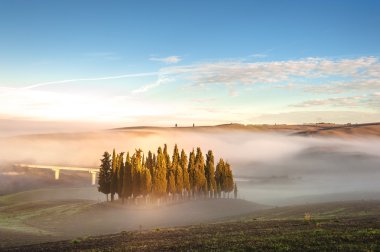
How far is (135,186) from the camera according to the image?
110 metres

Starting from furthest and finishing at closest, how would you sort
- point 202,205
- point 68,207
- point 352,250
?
point 202,205 → point 68,207 → point 352,250

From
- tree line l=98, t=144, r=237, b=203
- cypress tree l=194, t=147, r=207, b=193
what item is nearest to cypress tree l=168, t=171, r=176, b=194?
tree line l=98, t=144, r=237, b=203

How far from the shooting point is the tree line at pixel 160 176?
11025 cm

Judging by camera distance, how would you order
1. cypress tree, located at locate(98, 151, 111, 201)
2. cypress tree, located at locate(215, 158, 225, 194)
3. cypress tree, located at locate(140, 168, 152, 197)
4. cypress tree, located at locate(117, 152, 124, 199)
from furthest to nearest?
cypress tree, located at locate(215, 158, 225, 194) → cypress tree, located at locate(98, 151, 111, 201) → cypress tree, located at locate(117, 152, 124, 199) → cypress tree, located at locate(140, 168, 152, 197)

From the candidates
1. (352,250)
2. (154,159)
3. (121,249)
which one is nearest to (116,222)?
(154,159)

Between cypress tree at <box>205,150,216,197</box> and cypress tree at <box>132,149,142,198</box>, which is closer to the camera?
cypress tree at <box>132,149,142,198</box>

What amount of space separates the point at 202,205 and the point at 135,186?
18.5m

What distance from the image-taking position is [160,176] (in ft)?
367

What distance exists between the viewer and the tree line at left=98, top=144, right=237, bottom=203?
110 meters

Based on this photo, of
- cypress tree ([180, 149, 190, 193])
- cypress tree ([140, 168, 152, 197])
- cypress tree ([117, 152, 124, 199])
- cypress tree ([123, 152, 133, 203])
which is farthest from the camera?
cypress tree ([180, 149, 190, 193])

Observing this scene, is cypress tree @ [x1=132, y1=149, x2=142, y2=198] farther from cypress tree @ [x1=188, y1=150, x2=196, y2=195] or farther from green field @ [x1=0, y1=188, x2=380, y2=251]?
cypress tree @ [x1=188, y1=150, x2=196, y2=195]

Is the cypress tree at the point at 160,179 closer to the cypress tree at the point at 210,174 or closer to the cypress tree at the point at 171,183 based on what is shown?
the cypress tree at the point at 171,183

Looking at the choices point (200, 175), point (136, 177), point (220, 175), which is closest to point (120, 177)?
point (136, 177)

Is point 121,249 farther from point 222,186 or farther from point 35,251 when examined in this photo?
point 222,186
